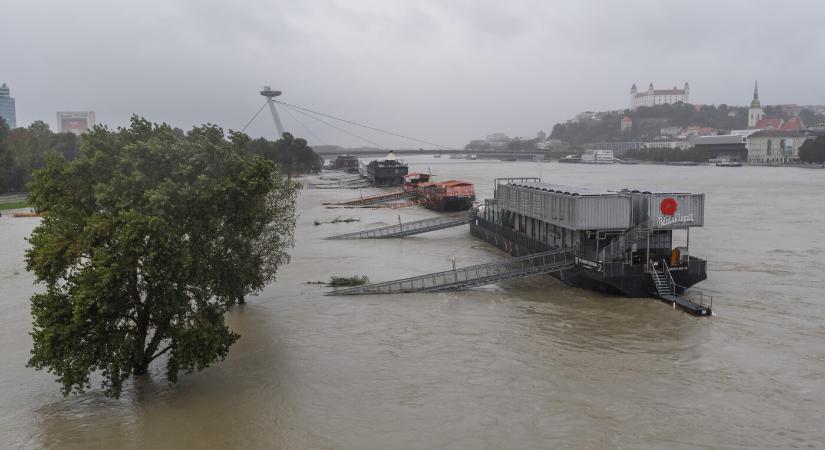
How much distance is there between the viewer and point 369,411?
17.4 meters

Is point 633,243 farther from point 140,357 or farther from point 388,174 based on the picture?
point 388,174

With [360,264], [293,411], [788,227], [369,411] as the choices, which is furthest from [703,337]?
[788,227]

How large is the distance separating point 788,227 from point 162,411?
4782 centimetres

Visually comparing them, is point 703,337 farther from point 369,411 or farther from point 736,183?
point 736,183

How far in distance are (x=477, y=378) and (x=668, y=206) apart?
13849mm

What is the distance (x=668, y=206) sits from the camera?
28781 millimetres

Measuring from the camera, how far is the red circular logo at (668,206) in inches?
1132

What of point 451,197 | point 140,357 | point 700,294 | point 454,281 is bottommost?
point 700,294

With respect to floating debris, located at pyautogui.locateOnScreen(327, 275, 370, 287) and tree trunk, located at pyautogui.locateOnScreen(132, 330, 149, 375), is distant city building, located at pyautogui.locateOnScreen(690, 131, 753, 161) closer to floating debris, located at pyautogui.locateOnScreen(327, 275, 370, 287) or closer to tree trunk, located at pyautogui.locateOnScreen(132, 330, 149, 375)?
floating debris, located at pyautogui.locateOnScreen(327, 275, 370, 287)

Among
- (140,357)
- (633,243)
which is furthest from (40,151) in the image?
(633,243)

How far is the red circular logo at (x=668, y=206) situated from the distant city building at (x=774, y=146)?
168 metres

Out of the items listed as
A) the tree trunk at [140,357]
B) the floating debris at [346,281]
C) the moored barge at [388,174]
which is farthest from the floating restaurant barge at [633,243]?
the moored barge at [388,174]

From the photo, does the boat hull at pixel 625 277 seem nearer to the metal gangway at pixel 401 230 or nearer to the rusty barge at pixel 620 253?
the rusty barge at pixel 620 253

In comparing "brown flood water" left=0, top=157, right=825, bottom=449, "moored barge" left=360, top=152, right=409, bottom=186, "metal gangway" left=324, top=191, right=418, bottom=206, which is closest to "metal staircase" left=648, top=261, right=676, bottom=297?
"brown flood water" left=0, top=157, right=825, bottom=449
